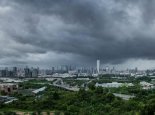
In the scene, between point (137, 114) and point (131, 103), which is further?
point (131, 103)

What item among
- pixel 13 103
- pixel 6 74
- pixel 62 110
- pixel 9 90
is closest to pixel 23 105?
pixel 13 103

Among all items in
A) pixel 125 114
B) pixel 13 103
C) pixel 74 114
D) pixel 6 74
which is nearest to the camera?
pixel 125 114

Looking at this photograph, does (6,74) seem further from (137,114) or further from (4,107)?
(137,114)

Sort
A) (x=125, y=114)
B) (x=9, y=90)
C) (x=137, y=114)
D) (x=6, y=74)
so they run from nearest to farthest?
1. (x=137, y=114)
2. (x=125, y=114)
3. (x=9, y=90)
4. (x=6, y=74)

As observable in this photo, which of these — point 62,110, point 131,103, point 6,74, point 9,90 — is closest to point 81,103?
point 62,110

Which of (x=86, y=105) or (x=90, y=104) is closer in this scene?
(x=86, y=105)

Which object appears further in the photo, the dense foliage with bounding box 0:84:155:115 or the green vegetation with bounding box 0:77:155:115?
the green vegetation with bounding box 0:77:155:115

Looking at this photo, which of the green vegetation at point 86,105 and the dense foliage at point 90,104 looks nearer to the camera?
the dense foliage at point 90,104

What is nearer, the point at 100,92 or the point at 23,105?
the point at 23,105

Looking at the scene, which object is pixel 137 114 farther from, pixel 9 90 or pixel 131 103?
pixel 9 90
